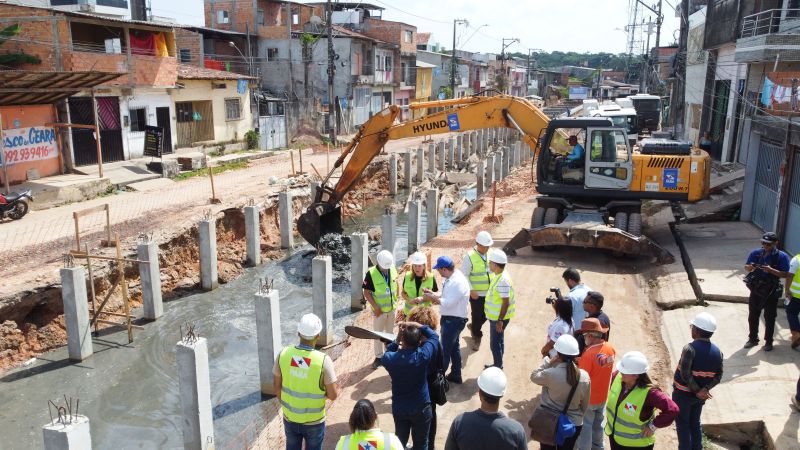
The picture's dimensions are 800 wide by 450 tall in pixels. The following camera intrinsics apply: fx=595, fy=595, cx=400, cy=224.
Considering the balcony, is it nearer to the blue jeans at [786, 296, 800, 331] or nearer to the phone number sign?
the blue jeans at [786, 296, 800, 331]

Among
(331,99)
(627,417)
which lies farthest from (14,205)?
(331,99)

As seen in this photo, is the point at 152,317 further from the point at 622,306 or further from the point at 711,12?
the point at 711,12

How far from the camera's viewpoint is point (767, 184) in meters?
12.7

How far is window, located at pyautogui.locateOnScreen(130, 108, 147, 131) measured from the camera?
22.0m

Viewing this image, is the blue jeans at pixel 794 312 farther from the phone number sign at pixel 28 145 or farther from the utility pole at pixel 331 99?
the utility pole at pixel 331 99

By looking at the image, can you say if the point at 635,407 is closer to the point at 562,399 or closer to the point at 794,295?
the point at 562,399

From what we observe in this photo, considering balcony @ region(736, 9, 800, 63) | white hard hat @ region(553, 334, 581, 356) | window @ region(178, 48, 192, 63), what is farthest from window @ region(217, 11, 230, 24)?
white hard hat @ region(553, 334, 581, 356)

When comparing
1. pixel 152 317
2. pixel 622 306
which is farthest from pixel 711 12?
pixel 152 317

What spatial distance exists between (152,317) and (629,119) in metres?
18.4

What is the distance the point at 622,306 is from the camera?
32.3 ft

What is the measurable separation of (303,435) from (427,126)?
10.4m

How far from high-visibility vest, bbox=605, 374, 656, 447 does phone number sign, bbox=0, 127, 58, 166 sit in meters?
16.6

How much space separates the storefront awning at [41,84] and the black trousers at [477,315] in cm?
1296

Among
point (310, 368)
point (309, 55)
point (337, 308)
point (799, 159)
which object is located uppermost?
point (309, 55)
